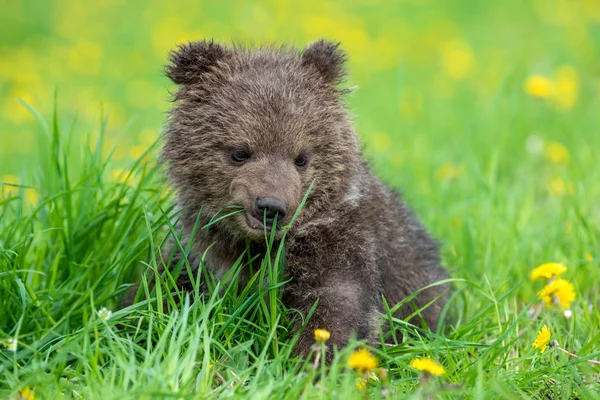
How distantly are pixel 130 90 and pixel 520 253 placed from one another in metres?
7.65

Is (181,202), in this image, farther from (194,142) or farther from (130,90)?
(130,90)

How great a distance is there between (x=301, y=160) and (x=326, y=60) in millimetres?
704

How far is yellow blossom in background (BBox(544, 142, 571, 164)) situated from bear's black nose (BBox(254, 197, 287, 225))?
3940mm

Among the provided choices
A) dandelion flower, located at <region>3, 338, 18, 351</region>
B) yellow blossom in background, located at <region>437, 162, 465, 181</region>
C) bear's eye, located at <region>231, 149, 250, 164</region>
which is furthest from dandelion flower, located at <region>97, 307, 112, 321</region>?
yellow blossom in background, located at <region>437, 162, 465, 181</region>

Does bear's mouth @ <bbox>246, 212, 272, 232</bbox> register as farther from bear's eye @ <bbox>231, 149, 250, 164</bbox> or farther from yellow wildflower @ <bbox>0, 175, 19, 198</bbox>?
yellow wildflower @ <bbox>0, 175, 19, 198</bbox>

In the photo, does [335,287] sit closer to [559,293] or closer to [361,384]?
[361,384]

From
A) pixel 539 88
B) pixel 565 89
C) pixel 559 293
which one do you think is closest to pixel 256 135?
pixel 559 293

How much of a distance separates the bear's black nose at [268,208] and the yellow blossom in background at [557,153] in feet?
12.9

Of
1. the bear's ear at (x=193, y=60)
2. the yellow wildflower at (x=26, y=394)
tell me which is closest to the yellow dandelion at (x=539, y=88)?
the bear's ear at (x=193, y=60)

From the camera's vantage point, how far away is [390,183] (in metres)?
6.76

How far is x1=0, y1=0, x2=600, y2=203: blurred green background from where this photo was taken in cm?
854

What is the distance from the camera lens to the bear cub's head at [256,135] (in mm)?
4449

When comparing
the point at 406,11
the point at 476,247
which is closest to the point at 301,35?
the point at 406,11

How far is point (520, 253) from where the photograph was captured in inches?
228
